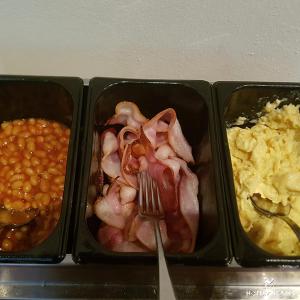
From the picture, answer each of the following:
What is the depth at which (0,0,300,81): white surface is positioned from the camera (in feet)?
4.21

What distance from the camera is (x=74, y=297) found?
1152 millimetres

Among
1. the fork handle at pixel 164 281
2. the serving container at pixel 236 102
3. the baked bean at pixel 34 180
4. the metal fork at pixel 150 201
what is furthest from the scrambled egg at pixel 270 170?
the baked bean at pixel 34 180

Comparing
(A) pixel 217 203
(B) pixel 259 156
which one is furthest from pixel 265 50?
(A) pixel 217 203

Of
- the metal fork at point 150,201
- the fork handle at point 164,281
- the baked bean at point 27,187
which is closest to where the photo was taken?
the fork handle at point 164,281

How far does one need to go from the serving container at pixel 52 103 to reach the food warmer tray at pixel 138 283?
0.56 ft

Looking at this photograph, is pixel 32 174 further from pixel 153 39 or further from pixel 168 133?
pixel 153 39

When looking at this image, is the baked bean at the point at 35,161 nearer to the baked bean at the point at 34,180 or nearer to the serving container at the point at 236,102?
the baked bean at the point at 34,180

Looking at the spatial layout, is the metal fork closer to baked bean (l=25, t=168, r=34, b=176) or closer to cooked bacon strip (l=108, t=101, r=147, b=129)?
cooked bacon strip (l=108, t=101, r=147, b=129)

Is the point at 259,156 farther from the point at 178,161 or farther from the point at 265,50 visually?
the point at 265,50

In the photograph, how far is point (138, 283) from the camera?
3.73 ft

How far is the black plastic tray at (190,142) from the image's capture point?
1.02m

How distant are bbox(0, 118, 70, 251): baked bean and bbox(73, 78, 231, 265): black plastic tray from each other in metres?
0.16

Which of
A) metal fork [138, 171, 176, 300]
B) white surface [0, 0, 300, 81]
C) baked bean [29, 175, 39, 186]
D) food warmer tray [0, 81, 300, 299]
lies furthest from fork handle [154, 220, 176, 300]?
white surface [0, 0, 300, 81]

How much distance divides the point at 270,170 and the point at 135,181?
45cm
